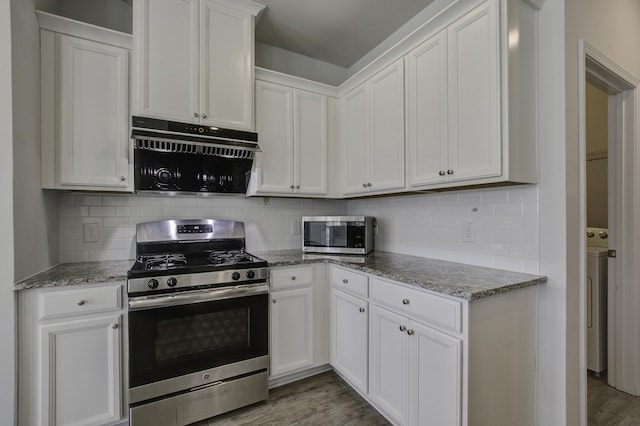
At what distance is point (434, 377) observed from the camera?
1.40 m

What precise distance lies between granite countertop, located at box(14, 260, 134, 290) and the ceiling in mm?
2119

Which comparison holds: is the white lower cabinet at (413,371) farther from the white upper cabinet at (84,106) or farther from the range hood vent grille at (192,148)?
the white upper cabinet at (84,106)

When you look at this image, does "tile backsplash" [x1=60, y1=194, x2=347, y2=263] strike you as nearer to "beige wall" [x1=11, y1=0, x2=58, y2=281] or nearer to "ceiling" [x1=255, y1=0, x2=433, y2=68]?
"beige wall" [x1=11, y1=0, x2=58, y2=281]

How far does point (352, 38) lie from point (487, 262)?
2.17 meters

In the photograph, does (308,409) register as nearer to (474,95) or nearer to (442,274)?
(442,274)

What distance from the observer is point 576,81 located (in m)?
1.54

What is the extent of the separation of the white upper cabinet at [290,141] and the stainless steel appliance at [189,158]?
0.56 ft

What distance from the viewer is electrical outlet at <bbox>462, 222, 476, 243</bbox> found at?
1.89m

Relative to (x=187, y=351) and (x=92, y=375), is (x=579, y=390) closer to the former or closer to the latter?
(x=187, y=351)

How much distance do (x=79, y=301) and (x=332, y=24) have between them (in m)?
2.60

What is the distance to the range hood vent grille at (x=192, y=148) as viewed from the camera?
1881mm

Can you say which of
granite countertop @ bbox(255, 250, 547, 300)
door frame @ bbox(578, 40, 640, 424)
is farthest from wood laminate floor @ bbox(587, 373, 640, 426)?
granite countertop @ bbox(255, 250, 547, 300)

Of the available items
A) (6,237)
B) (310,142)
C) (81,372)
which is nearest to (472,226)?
(310,142)

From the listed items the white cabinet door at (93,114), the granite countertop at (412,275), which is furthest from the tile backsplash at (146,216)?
the white cabinet door at (93,114)
